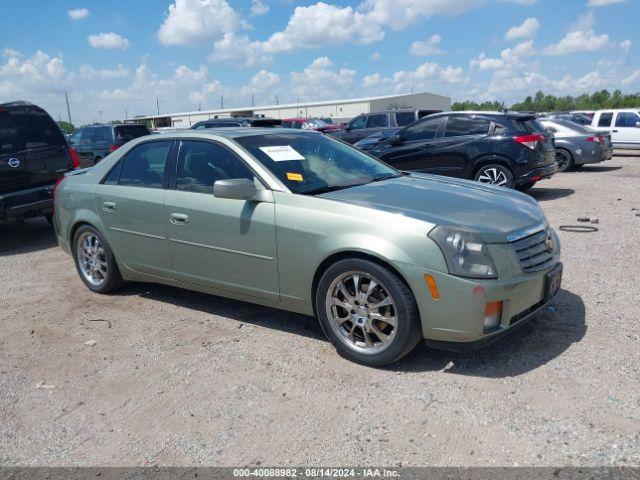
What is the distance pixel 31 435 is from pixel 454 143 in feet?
28.4

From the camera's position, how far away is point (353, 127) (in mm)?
18547

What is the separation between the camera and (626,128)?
18.8 metres

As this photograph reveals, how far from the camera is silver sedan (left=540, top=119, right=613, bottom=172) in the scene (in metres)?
14.2

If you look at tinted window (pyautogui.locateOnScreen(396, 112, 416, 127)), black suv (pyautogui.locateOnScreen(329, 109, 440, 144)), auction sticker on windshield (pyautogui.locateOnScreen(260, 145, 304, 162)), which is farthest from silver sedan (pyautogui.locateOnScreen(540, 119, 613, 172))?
auction sticker on windshield (pyautogui.locateOnScreen(260, 145, 304, 162))

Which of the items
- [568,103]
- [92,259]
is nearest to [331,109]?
[568,103]

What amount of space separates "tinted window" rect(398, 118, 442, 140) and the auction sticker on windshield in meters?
6.63

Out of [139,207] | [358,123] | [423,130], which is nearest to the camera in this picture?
[139,207]

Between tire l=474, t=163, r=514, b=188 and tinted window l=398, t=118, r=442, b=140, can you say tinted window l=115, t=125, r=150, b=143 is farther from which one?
tire l=474, t=163, r=514, b=188

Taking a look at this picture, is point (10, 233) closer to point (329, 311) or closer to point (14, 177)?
point (14, 177)

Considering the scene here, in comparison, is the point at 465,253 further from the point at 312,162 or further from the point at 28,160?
the point at 28,160

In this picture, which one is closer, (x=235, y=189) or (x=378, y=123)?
(x=235, y=189)

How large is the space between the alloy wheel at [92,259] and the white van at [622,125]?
60.2ft

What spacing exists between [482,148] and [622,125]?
11.8 m

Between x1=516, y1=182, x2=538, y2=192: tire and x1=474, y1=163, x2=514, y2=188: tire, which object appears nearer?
x1=474, y1=163, x2=514, y2=188: tire
